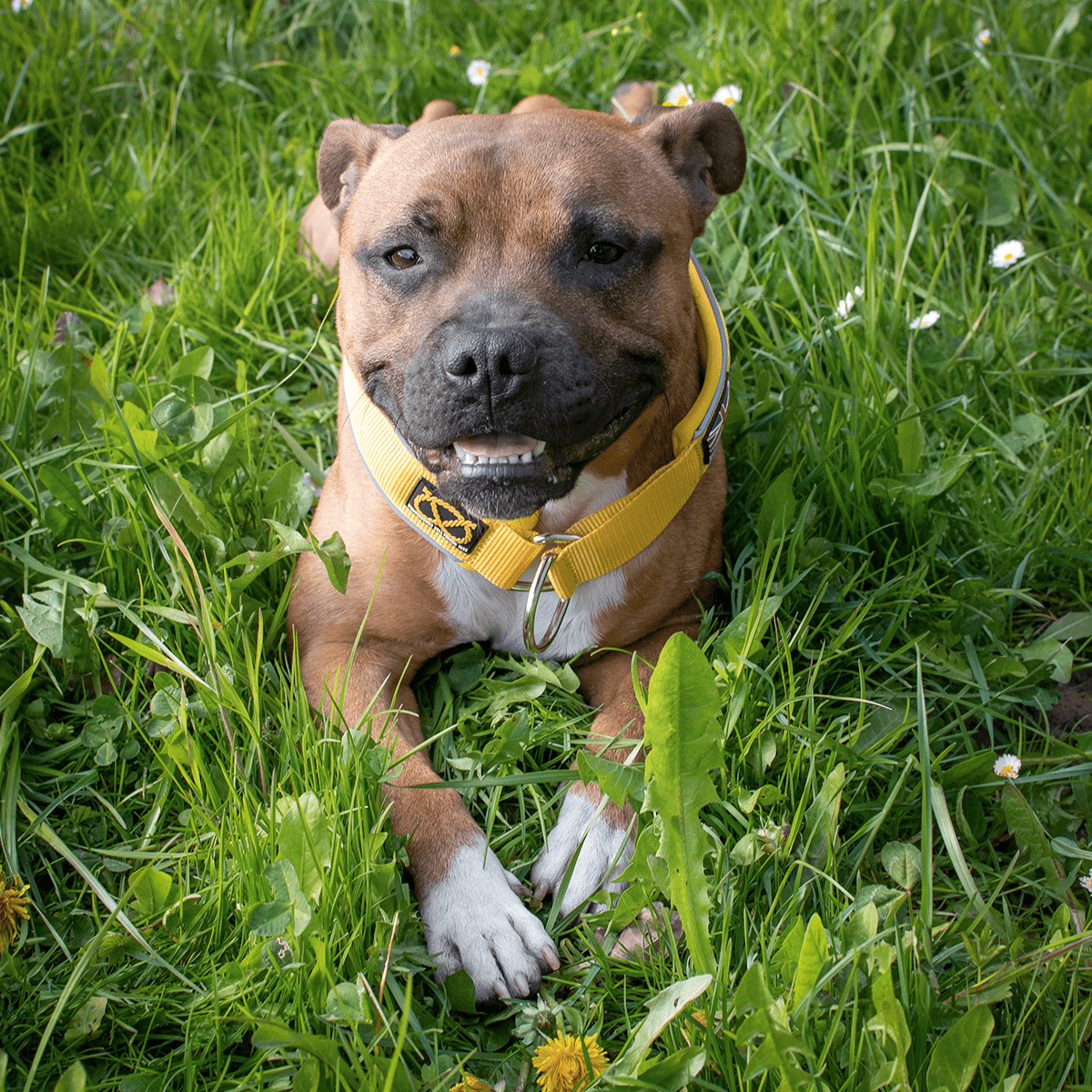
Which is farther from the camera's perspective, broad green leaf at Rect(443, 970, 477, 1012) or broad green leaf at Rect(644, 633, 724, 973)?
broad green leaf at Rect(443, 970, 477, 1012)

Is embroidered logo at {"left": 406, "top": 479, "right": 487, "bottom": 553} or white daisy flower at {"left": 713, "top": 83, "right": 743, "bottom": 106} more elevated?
white daisy flower at {"left": 713, "top": 83, "right": 743, "bottom": 106}

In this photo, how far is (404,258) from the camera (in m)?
2.33

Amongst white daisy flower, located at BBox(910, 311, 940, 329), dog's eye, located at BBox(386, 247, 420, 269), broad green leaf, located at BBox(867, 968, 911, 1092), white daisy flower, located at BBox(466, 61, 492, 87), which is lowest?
broad green leaf, located at BBox(867, 968, 911, 1092)

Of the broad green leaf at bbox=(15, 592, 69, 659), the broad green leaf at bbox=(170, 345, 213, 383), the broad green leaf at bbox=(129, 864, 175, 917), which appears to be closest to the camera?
the broad green leaf at bbox=(129, 864, 175, 917)

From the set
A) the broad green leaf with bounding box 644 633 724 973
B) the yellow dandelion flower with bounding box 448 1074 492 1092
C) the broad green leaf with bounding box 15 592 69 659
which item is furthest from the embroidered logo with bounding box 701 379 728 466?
the broad green leaf with bounding box 15 592 69 659

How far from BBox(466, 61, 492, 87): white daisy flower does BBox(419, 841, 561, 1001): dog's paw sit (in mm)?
3266

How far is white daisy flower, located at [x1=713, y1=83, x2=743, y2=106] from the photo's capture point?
391cm

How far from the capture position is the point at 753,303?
11.6ft

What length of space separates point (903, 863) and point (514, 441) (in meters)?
1.24

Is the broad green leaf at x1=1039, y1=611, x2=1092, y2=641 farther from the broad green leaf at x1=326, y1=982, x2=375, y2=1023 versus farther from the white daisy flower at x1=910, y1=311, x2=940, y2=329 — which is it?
the broad green leaf at x1=326, y1=982, x2=375, y2=1023

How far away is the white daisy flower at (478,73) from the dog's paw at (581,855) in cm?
314

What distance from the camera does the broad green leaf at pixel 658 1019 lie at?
5.73 ft

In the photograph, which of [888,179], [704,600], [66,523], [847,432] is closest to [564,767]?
[704,600]

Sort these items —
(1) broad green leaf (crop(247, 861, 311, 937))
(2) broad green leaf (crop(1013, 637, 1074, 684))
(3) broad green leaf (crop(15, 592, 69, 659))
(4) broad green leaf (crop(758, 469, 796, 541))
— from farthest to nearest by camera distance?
(4) broad green leaf (crop(758, 469, 796, 541))
(2) broad green leaf (crop(1013, 637, 1074, 684))
(3) broad green leaf (crop(15, 592, 69, 659))
(1) broad green leaf (crop(247, 861, 311, 937))
